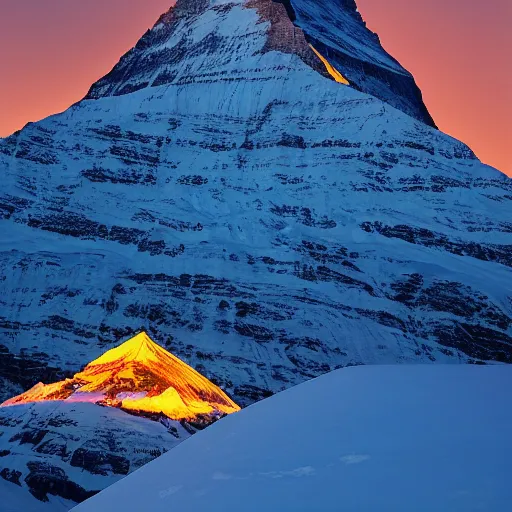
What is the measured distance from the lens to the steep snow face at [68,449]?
4316 centimetres

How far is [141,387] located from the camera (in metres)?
53.6

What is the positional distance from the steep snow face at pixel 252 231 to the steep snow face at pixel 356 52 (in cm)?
1936

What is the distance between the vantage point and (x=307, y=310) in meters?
89.2

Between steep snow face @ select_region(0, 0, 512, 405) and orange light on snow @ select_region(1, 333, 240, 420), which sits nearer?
orange light on snow @ select_region(1, 333, 240, 420)

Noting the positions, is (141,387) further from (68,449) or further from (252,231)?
(252,231)

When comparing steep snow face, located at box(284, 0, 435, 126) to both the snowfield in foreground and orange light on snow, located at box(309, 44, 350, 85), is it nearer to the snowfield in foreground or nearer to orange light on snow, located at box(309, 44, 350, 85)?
orange light on snow, located at box(309, 44, 350, 85)

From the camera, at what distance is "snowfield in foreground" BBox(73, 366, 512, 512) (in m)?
5.18

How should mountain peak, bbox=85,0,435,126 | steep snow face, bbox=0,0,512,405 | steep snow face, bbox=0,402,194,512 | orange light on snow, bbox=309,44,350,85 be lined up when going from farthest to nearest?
orange light on snow, bbox=309,44,350,85
mountain peak, bbox=85,0,435,126
steep snow face, bbox=0,0,512,405
steep snow face, bbox=0,402,194,512

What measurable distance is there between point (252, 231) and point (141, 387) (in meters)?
48.4

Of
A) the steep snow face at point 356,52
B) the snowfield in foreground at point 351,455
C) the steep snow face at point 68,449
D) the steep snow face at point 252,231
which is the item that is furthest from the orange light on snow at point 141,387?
the steep snow face at point 356,52

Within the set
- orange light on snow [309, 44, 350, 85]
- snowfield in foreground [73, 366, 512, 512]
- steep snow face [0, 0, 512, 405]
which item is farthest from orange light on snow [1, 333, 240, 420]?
orange light on snow [309, 44, 350, 85]

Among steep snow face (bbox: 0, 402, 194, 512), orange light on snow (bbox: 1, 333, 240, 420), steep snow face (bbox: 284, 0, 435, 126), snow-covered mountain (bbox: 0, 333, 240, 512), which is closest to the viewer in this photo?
steep snow face (bbox: 0, 402, 194, 512)

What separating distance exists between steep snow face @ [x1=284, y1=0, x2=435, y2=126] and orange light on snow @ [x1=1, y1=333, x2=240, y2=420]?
90879 millimetres

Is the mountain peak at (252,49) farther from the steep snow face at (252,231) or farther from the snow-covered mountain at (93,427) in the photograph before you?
the snow-covered mountain at (93,427)
